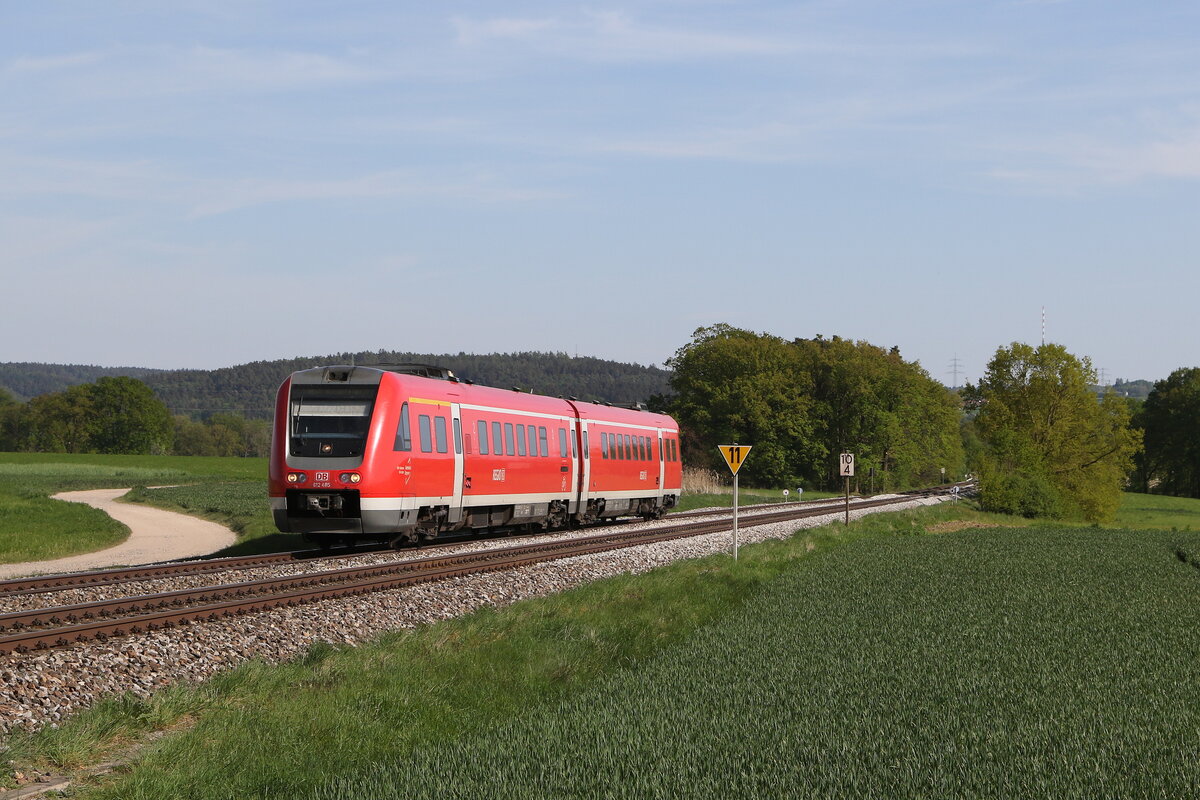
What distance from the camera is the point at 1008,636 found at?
1294 cm

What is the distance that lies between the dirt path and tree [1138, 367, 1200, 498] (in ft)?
317

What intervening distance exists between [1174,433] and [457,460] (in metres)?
110

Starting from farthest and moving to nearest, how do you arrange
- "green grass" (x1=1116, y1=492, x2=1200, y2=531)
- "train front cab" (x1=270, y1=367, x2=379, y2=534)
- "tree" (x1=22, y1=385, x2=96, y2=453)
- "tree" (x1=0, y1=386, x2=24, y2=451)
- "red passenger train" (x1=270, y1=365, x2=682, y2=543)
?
"tree" (x1=0, y1=386, x2=24, y2=451), "tree" (x1=22, y1=385, x2=96, y2=453), "green grass" (x1=1116, y1=492, x2=1200, y2=531), "red passenger train" (x1=270, y1=365, x2=682, y2=543), "train front cab" (x1=270, y1=367, x2=379, y2=534)

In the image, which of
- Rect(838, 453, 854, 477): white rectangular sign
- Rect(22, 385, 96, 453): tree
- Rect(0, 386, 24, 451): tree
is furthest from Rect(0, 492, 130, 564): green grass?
Rect(0, 386, 24, 451): tree

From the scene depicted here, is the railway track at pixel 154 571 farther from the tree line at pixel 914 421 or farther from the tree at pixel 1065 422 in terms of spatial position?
the tree at pixel 1065 422

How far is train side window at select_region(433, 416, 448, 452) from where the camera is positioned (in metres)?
23.2

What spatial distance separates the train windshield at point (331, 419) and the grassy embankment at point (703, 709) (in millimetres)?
6258

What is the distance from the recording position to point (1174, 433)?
116562 mm

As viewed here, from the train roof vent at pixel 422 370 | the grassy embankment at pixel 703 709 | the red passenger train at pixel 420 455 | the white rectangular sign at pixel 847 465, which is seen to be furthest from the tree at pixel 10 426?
the grassy embankment at pixel 703 709

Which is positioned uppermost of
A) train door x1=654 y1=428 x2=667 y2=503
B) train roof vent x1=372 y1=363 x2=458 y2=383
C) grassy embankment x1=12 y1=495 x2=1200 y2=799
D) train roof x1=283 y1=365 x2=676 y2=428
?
train roof vent x1=372 y1=363 x2=458 y2=383

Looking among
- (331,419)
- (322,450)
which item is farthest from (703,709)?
(331,419)

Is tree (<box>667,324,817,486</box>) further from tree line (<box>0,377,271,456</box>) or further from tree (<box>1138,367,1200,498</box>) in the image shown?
tree line (<box>0,377,271,456</box>)

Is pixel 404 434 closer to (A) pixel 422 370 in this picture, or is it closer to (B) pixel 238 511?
(A) pixel 422 370

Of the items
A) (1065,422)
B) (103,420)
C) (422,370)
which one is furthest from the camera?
(103,420)
